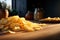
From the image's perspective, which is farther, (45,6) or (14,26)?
(45,6)

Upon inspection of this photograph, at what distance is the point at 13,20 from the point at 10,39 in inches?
6.9

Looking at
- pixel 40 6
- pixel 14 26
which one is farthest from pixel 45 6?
pixel 14 26

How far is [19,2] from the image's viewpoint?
4.65 metres

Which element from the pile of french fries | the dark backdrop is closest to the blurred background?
the dark backdrop

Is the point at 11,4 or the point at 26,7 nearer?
the point at 26,7

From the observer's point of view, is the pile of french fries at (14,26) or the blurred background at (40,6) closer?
the pile of french fries at (14,26)

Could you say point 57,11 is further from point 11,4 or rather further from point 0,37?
point 0,37

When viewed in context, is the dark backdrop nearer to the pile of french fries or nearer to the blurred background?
the blurred background

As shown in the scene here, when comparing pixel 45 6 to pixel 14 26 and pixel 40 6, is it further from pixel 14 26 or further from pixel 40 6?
pixel 14 26

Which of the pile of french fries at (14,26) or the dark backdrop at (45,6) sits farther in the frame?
the dark backdrop at (45,6)

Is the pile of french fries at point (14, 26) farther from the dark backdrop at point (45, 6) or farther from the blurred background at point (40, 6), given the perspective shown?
the dark backdrop at point (45, 6)

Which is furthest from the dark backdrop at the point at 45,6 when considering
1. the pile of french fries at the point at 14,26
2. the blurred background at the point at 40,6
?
the pile of french fries at the point at 14,26

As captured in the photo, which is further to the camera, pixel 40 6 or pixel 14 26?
pixel 40 6

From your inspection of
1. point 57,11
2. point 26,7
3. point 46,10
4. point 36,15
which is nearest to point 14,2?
point 26,7
